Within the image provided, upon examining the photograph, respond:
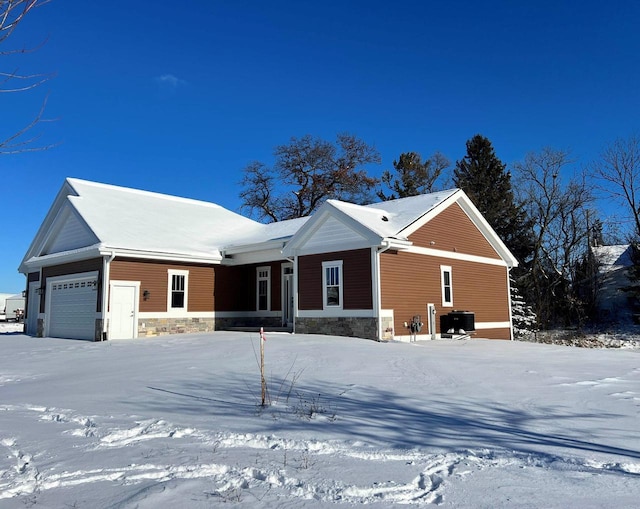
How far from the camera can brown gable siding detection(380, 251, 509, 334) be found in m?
16.2

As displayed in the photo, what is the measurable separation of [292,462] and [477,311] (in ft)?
55.0

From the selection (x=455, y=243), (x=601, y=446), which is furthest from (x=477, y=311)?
(x=601, y=446)

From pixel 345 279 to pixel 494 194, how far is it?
21.9m

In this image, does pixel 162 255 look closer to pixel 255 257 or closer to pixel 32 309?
pixel 255 257

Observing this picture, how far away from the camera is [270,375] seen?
8961 mm

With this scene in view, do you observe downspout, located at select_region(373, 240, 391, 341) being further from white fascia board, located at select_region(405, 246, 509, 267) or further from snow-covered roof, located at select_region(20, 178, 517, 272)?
white fascia board, located at select_region(405, 246, 509, 267)

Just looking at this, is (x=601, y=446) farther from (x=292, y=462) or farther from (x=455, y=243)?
(x=455, y=243)

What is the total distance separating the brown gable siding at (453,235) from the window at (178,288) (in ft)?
27.2

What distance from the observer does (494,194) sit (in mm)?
35031

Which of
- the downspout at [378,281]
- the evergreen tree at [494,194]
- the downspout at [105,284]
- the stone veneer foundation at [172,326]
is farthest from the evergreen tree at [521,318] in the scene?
the downspout at [105,284]

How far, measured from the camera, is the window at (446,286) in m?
18.6

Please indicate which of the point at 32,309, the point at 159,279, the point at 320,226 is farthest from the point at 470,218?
the point at 32,309

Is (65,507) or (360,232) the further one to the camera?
(360,232)

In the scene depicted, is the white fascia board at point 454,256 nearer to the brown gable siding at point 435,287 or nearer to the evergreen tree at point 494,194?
the brown gable siding at point 435,287
